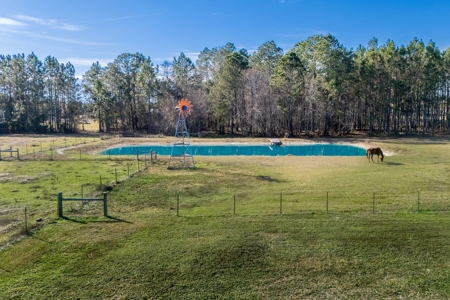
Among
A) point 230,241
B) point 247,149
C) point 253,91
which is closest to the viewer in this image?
point 230,241

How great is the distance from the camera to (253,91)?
53.0m

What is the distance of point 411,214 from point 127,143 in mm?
37262

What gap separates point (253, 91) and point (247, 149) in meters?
15.2

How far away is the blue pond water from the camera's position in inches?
1459

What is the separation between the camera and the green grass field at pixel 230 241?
8055 mm

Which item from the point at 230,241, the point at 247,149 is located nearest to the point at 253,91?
the point at 247,149

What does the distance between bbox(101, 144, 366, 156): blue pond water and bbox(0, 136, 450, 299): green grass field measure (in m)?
18.6

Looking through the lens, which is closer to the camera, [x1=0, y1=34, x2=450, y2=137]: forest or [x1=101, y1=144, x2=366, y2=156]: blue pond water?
[x1=101, y1=144, x2=366, y2=156]: blue pond water

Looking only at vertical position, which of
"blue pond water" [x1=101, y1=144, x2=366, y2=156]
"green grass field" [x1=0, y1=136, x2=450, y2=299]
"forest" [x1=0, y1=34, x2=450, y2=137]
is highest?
"forest" [x1=0, y1=34, x2=450, y2=137]

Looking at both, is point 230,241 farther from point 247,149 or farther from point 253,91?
point 253,91

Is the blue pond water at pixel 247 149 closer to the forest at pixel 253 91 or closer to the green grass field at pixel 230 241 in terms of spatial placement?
the forest at pixel 253 91

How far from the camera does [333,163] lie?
25.5 metres

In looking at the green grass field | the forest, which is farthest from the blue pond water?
the green grass field

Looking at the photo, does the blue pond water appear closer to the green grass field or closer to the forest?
the forest
